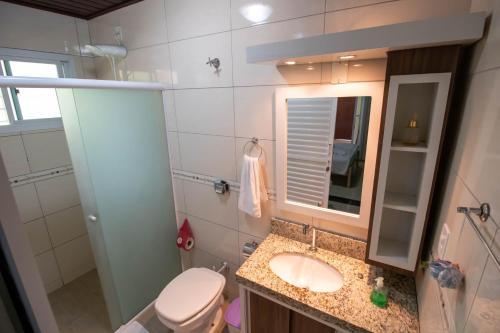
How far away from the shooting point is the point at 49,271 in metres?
2.15

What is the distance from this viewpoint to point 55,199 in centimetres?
213

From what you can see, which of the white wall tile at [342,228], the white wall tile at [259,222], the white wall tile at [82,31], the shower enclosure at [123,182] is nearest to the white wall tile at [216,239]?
the white wall tile at [259,222]

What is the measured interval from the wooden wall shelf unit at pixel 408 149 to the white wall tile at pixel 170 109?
1.38 metres

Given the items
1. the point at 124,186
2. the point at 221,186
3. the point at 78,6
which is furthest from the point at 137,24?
the point at 221,186

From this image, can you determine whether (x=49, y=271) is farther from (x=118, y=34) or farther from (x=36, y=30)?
(x=118, y=34)

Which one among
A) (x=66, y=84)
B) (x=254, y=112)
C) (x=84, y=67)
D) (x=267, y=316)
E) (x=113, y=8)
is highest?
(x=113, y=8)

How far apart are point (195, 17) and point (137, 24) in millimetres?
533

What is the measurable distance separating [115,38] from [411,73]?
2.00 m

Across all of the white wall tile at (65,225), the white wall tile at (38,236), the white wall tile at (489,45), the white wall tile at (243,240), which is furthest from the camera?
the white wall tile at (65,225)

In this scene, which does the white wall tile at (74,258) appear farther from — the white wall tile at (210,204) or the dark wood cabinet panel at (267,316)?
the dark wood cabinet panel at (267,316)

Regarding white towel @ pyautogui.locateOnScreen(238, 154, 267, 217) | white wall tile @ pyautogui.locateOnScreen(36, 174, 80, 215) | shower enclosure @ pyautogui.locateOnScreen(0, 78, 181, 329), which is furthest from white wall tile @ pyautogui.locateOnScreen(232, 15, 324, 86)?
white wall tile @ pyautogui.locateOnScreen(36, 174, 80, 215)

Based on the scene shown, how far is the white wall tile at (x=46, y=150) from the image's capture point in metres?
1.94

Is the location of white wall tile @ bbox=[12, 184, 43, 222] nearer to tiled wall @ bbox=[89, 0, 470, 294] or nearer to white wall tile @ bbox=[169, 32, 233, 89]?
tiled wall @ bbox=[89, 0, 470, 294]

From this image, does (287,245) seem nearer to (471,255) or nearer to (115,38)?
(471,255)
